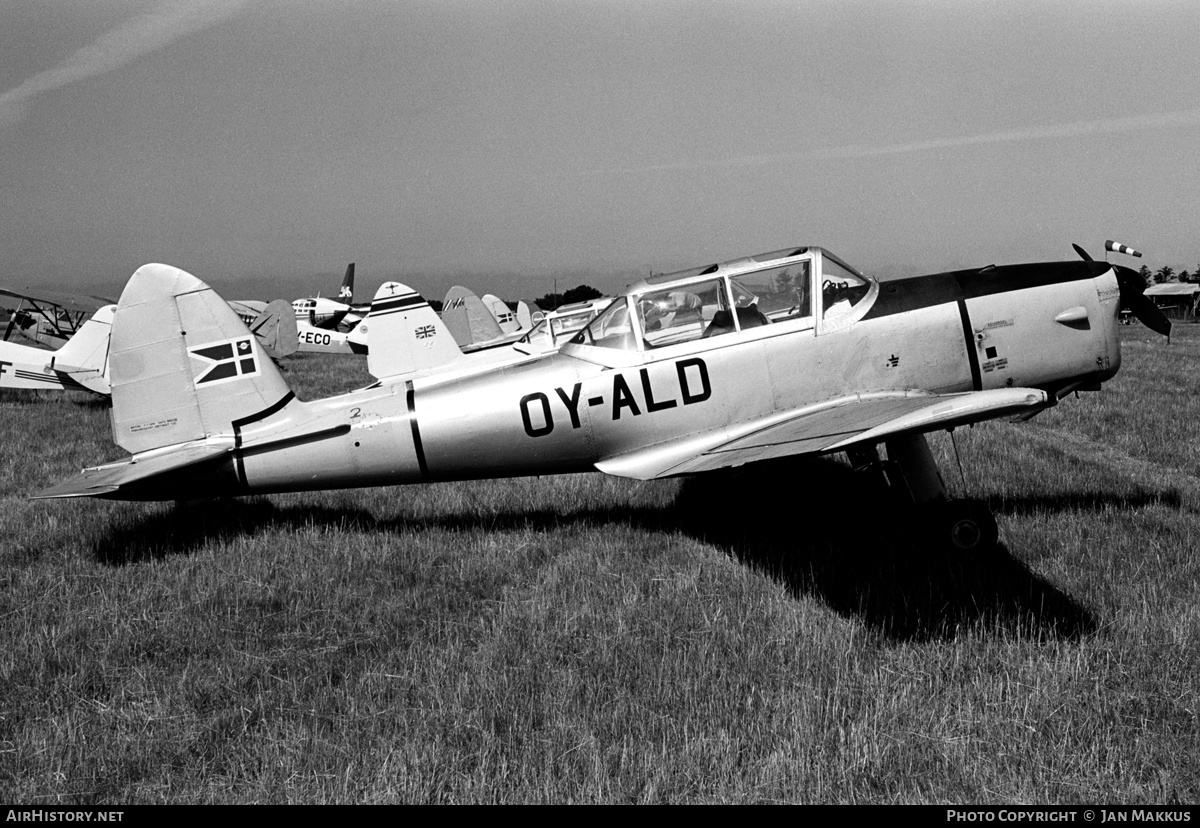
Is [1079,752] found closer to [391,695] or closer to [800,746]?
[800,746]

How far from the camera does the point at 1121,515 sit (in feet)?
20.6

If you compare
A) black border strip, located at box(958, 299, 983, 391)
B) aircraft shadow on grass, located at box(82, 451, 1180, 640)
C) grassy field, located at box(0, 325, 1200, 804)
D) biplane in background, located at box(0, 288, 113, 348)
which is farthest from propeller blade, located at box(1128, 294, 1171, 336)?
biplane in background, located at box(0, 288, 113, 348)

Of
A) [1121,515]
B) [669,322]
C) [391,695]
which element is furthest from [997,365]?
[391,695]

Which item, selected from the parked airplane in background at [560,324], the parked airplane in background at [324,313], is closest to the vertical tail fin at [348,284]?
the parked airplane in background at [324,313]

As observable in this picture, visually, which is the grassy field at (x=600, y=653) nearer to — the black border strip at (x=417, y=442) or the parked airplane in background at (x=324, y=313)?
the black border strip at (x=417, y=442)

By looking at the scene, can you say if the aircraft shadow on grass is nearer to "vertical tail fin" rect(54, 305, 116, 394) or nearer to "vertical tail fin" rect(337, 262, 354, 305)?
"vertical tail fin" rect(54, 305, 116, 394)

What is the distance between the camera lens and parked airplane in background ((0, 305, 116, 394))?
49.7 feet

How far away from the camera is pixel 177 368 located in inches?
251

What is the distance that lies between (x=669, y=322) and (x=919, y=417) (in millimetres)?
2367

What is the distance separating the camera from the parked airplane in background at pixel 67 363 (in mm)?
15141

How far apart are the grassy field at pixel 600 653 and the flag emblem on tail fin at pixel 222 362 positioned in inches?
47.7

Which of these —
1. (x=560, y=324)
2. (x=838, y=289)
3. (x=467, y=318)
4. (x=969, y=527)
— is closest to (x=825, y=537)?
(x=969, y=527)

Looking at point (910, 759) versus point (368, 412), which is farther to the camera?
point (368, 412)

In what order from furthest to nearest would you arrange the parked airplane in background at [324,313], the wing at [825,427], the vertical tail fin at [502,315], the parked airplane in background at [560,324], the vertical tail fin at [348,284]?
1. the vertical tail fin at [348,284]
2. the parked airplane in background at [324,313]
3. the vertical tail fin at [502,315]
4. the parked airplane in background at [560,324]
5. the wing at [825,427]
